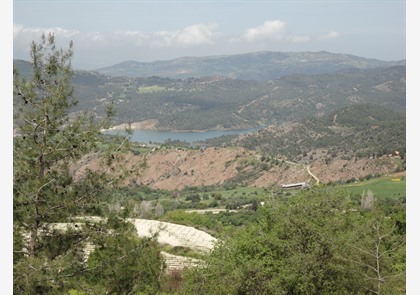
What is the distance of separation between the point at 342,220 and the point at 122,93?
6388 inches

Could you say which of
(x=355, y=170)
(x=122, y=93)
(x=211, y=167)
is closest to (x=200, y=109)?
(x=122, y=93)

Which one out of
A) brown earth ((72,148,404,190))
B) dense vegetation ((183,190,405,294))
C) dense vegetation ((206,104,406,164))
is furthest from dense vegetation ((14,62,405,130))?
dense vegetation ((183,190,405,294))

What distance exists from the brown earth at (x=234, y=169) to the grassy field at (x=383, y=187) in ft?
13.3

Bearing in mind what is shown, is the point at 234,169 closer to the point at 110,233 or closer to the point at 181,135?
the point at 110,233

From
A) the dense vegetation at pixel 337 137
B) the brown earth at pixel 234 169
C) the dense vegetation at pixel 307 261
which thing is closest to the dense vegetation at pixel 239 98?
the dense vegetation at pixel 337 137

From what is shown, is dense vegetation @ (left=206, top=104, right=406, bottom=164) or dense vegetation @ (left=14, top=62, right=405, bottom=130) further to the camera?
dense vegetation @ (left=14, top=62, right=405, bottom=130)

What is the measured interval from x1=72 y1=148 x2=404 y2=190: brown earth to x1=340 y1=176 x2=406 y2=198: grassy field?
4.04m

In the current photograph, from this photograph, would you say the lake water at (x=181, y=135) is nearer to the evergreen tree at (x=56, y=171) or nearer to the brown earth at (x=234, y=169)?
the brown earth at (x=234, y=169)

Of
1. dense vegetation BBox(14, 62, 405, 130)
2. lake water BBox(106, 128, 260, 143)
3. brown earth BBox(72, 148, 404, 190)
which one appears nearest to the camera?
brown earth BBox(72, 148, 404, 190)

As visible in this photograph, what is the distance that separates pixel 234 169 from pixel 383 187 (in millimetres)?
25278

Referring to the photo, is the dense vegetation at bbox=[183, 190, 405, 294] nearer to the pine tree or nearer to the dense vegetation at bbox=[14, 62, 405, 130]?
the pine tree

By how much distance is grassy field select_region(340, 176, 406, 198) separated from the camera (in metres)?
43.3

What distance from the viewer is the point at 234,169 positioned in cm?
6700
